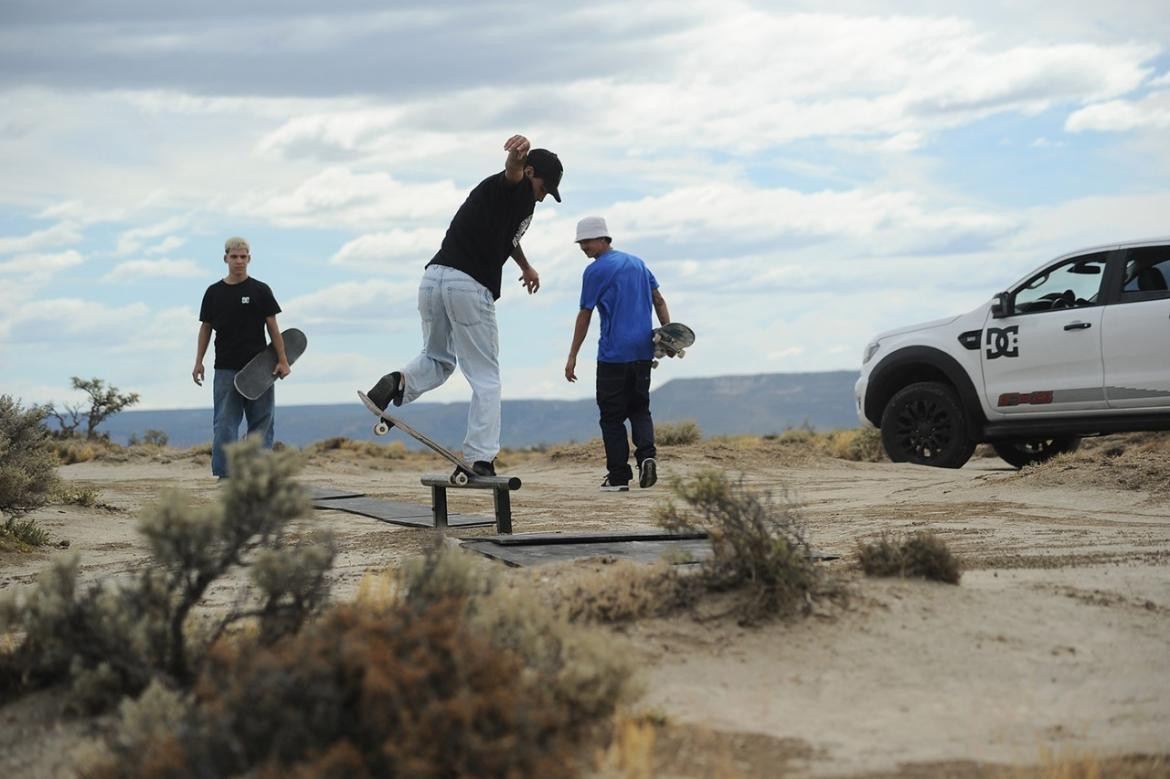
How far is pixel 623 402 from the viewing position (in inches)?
524

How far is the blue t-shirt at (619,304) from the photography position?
516 inches

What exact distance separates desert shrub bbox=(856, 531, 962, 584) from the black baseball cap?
4.01 m

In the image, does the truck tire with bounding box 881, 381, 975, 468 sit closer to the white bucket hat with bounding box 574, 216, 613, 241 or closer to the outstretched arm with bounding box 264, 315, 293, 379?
the white bucket hat with bounding box 574, 216, 613, 241

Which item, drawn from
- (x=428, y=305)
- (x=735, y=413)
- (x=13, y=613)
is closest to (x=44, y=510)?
(x=428, y=305)

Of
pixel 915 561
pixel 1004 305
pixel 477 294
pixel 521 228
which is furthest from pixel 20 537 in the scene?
pixel 1004 305

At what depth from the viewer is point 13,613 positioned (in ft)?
15.8

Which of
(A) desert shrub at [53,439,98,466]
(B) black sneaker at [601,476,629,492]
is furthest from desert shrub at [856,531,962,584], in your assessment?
(A) desert shrub at [53,439,98,466]

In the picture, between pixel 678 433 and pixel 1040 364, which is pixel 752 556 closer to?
pixel 1040 364

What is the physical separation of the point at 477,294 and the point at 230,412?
4.81 meters

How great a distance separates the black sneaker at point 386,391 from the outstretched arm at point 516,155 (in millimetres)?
1596

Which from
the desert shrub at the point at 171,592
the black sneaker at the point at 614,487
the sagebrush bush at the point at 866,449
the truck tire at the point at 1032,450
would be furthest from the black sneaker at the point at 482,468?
the sagebrush bush at the point at 866,449

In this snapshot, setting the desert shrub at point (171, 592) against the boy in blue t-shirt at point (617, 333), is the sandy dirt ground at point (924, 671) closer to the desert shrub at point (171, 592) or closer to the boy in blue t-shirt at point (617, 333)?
the desert shrub at point (171, 592)

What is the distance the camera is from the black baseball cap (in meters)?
9.27

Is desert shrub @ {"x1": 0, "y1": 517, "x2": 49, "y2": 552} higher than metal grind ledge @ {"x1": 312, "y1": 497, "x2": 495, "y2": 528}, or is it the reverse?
desert shrub @ {"x1": 0, "y1": 517, "x2": 49, "y2": 552}
